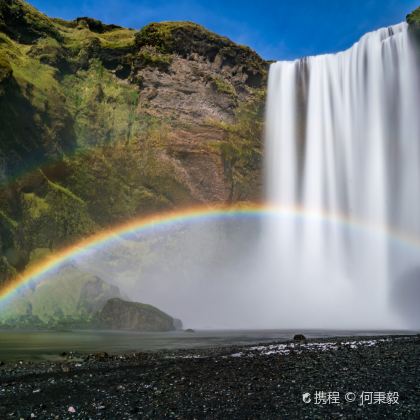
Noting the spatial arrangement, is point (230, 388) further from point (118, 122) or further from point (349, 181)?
point (118, 122)

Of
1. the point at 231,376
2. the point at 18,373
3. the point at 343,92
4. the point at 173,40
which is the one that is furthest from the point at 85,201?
the point at 231,376

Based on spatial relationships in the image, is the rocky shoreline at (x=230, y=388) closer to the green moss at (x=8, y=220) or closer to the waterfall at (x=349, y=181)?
the waterfall at (x=349, y=181)

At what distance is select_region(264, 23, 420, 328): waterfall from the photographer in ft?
185

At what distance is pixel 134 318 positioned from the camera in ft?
143

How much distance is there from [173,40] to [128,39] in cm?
1024

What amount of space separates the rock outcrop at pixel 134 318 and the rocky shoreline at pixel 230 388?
26907mm

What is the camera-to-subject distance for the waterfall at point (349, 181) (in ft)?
185

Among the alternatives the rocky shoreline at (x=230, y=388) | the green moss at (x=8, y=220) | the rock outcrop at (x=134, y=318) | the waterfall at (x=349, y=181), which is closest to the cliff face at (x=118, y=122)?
the green moss at (x=8, y=220)

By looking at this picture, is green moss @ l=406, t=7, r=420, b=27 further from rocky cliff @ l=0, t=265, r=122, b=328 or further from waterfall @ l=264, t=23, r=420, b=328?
rocky cliff @ l=0, t=265, r=122, b=328

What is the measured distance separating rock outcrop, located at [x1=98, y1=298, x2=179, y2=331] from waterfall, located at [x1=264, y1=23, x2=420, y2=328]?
15498mm

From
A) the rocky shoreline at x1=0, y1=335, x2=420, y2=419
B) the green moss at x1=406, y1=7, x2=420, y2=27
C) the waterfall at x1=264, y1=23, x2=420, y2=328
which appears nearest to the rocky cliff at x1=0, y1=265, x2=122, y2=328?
the waterfall at x1=264, y1=23, x2=420, y2=328

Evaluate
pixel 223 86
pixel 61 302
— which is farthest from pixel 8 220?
pixel 223 86

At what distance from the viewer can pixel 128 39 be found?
7925 cm

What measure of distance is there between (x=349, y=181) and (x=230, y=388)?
176ft
